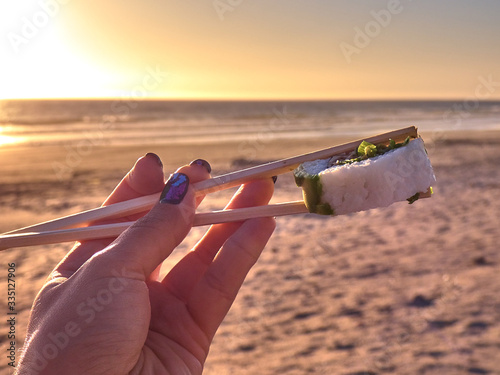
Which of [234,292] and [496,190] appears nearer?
[234,292]

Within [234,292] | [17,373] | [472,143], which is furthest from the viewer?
[472,143]

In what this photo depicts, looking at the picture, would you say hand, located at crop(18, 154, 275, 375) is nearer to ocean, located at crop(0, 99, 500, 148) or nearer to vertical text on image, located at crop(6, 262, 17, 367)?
vertical text on image, located at crop(6, 262, 17, 367)

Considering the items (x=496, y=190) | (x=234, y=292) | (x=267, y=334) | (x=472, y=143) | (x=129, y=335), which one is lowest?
(x=472, y=143)

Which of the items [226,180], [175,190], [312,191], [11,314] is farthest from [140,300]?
[11,314]

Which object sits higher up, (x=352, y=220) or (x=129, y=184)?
(x=129, y=184)

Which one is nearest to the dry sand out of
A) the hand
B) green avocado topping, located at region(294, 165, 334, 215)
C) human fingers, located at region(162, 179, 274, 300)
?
human fingers, located at region(162, 179, 274, 300)

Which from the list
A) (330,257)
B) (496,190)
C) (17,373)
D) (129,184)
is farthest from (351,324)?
(496,190)

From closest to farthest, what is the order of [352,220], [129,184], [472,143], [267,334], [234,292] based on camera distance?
[234,292] < [129,184] < [267,334] < [352,220] < [472,143]

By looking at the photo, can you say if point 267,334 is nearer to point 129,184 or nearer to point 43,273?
point 129,184
